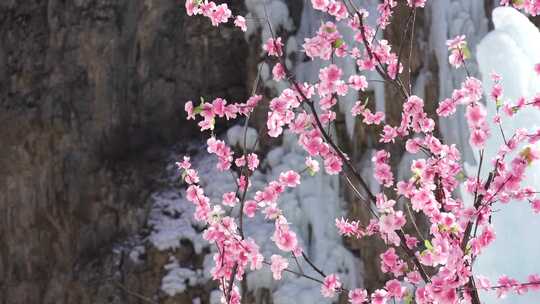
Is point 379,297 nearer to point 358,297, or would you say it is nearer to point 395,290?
point 395,290

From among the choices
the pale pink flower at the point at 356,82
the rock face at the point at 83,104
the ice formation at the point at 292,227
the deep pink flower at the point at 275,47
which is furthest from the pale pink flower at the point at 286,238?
the rock face at the point at 83,104

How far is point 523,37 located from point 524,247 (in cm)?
117

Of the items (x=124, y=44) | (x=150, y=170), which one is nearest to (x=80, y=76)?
(x=124, y=44)

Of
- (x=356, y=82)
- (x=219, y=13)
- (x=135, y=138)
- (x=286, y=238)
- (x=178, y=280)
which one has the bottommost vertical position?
(x=286, y=238)

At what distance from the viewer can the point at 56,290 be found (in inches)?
244

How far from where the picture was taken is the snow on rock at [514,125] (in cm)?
275

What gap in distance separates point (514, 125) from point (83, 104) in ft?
15.8

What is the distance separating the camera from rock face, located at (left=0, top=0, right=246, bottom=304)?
6.50m

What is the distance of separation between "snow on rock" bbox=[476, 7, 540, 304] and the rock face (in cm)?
375

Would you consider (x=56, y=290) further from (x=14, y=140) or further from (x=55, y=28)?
(x=55, y=28)

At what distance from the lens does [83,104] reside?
264 inches

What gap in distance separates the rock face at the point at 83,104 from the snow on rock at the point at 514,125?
3752mm

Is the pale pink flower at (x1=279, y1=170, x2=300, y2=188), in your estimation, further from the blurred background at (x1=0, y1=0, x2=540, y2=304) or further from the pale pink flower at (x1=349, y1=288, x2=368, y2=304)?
the blurred background at (x1=0, y1=0, x2=540, y2=304)

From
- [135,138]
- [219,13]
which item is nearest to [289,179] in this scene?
[219,13]
